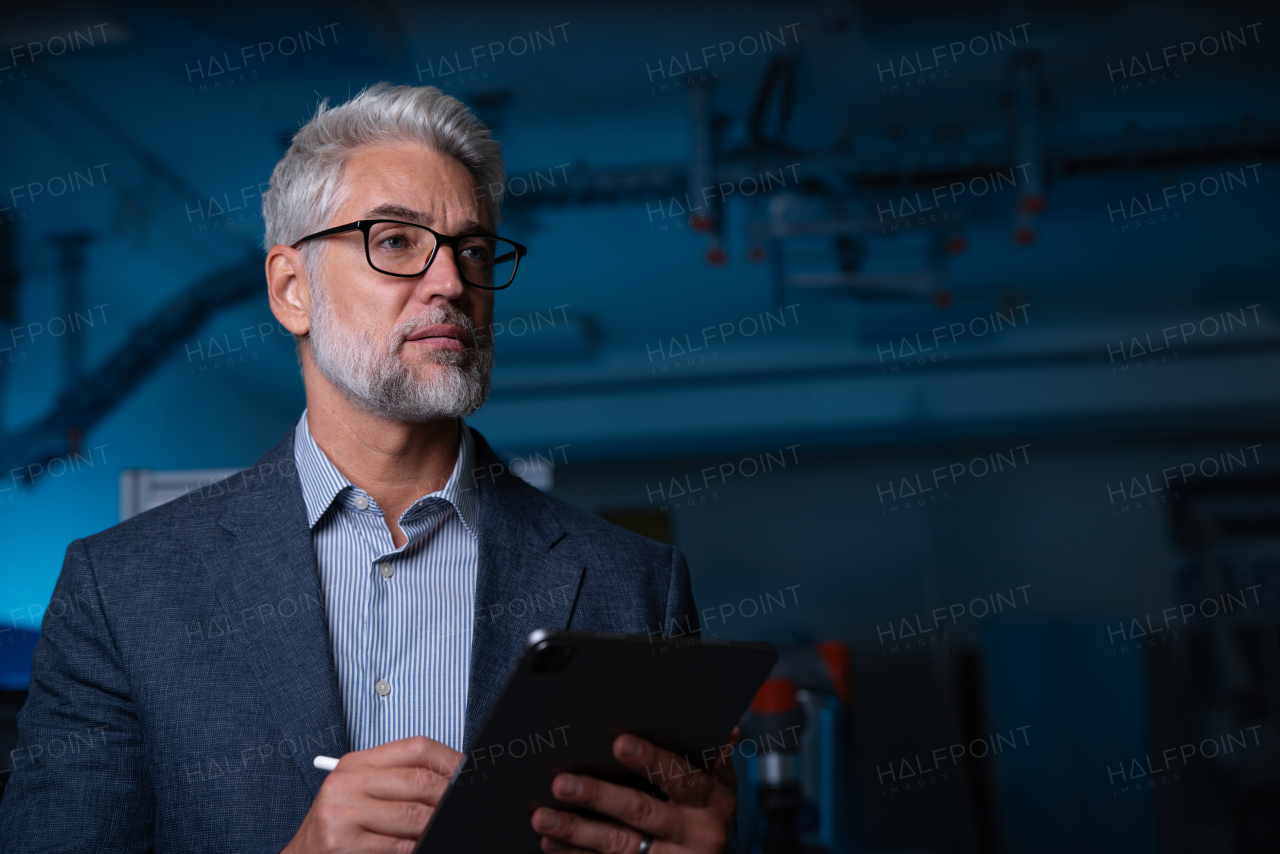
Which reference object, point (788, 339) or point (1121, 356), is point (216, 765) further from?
point (1121, 356)

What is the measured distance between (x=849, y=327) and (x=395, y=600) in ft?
11.7

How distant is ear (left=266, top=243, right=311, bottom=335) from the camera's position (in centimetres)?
150

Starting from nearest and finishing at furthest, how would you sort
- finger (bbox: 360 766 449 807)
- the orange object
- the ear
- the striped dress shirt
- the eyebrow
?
finger (bbox: 360 766 449 807) < the striped dress shirt < the eyebrow < the ear < the orange object

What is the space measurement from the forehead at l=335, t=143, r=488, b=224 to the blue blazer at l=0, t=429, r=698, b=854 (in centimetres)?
41

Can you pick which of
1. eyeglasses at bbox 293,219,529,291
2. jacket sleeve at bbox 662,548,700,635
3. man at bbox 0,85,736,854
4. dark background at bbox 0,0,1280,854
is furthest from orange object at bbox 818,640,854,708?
eyeglasses at bbox 293,219,529,291

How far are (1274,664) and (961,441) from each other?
5.17 ft

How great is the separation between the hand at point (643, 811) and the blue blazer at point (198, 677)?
267mm

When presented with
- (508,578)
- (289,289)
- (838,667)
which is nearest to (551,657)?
(508,578)

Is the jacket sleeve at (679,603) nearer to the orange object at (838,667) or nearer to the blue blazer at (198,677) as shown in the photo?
the blue blazer at (198,677)

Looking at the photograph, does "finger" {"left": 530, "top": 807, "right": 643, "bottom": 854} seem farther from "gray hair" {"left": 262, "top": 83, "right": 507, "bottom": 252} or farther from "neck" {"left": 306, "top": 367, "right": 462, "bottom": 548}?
"gray hair" {"left": 262, "top": 83, "right": 507, "bottom": 252}

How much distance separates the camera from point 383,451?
1.41 metres

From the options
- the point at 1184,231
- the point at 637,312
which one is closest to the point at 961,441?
the point at 1184,231

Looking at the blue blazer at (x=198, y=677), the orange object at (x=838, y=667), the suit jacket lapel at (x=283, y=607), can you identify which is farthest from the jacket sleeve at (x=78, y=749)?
the orange object at (x=838, y=667)

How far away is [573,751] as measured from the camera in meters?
0.97
